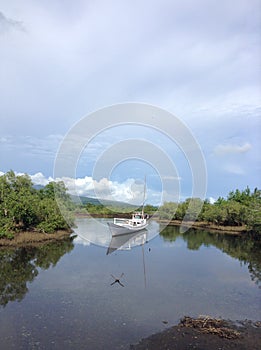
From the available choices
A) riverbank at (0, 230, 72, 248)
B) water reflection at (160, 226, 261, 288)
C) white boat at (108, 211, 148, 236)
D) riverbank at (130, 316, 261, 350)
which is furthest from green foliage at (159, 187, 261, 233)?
riverbank at (130, 316, 261, 350)

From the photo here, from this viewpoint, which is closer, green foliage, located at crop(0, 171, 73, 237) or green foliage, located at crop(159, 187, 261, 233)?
green foliage, located at crop(0, 171, 73, 237)

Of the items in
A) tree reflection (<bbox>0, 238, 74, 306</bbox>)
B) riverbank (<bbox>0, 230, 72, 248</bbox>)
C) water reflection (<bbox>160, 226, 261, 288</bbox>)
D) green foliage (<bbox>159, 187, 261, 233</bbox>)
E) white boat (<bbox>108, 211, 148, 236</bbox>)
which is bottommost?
tree reflection (<bbox>0, 238, 74, 306</bbox>)

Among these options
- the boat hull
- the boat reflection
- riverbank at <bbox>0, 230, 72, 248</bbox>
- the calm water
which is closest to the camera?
the calm water

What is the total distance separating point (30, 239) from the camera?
38312 millimetres

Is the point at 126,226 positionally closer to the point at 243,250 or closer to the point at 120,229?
the point at 120,229

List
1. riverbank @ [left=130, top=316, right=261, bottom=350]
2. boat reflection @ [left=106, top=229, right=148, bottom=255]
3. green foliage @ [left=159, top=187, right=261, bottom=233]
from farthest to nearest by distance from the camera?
green foliage @ [left=159, top=187, right=261, bottom=233]
boat reflection @ [left=106, top=229, right=148, bottom=255]
riverbank @ [left=130, top=316, right=261, bottom=350]

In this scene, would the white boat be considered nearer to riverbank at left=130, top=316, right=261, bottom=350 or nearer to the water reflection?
the water reflection

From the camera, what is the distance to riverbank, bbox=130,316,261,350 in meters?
13.5

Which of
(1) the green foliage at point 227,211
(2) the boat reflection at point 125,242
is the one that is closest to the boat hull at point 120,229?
(2) the boat reflection at point 125,242

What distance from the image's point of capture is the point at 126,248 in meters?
40.4

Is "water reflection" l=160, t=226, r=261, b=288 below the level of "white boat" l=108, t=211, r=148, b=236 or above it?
below

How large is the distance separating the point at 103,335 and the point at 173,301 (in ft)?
21.5

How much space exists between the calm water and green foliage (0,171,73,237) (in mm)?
A: 5355

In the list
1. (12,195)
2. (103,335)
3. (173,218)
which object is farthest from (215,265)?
(173,218)
